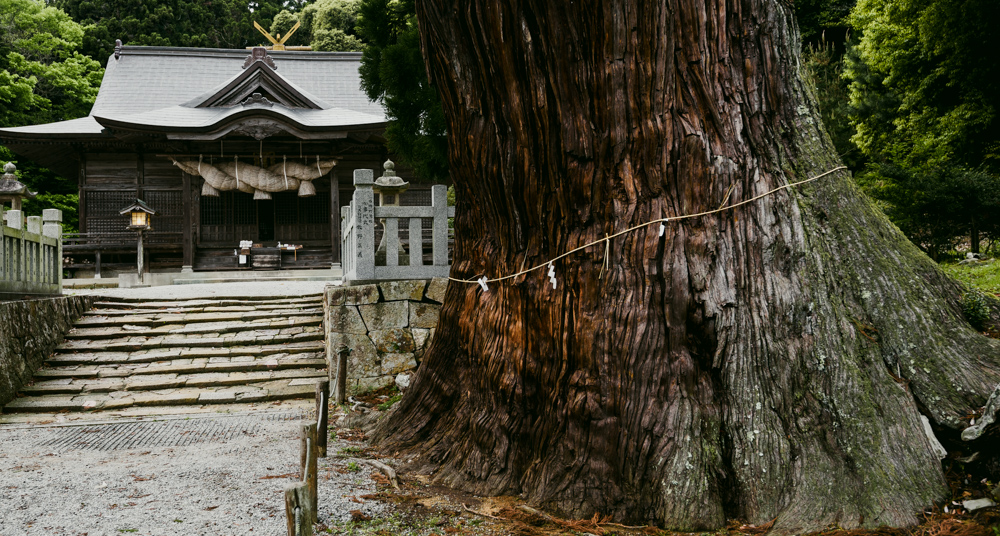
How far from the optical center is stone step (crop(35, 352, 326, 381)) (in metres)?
7.46

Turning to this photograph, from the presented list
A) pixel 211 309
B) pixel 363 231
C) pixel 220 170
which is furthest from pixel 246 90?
pixel 363 231

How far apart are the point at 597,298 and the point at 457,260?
1.57m

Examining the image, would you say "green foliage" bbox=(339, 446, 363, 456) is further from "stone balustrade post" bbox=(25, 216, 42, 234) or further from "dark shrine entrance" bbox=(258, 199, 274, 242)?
"dark shrine entrance" bbox=(258, 199, 274, 242)

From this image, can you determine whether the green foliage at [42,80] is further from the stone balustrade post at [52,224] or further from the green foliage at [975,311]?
the green foliage at [975,311]

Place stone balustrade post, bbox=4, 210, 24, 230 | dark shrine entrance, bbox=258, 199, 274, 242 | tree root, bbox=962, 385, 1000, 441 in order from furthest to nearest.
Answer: dark shrine entrance, bbox=258, 199, 274, 242 → stone balustrade post, bbox=4, 210, 24, 230 → tree root, bbox=962, 385, 1000, 441

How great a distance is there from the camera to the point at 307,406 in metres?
6.78

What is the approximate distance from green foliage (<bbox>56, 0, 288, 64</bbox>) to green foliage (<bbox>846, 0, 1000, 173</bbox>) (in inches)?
1048

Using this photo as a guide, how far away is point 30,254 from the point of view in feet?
27.7

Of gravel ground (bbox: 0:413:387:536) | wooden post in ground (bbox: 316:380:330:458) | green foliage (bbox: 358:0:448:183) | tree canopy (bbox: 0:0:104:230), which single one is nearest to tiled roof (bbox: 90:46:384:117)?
tree canopy (bbox: 0:0:104:230)

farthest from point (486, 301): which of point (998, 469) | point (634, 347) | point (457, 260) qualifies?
point (998, 469)

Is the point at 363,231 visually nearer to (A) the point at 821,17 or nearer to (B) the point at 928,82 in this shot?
(B) the point at 928,82

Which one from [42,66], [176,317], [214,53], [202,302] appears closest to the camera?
[176,317]

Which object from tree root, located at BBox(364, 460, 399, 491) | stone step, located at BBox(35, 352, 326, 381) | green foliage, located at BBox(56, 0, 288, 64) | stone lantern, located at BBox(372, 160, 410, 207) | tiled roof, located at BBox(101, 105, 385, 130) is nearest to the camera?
tree root, located at BBox(364, 460, 399, 491)

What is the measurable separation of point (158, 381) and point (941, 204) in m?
10.4
